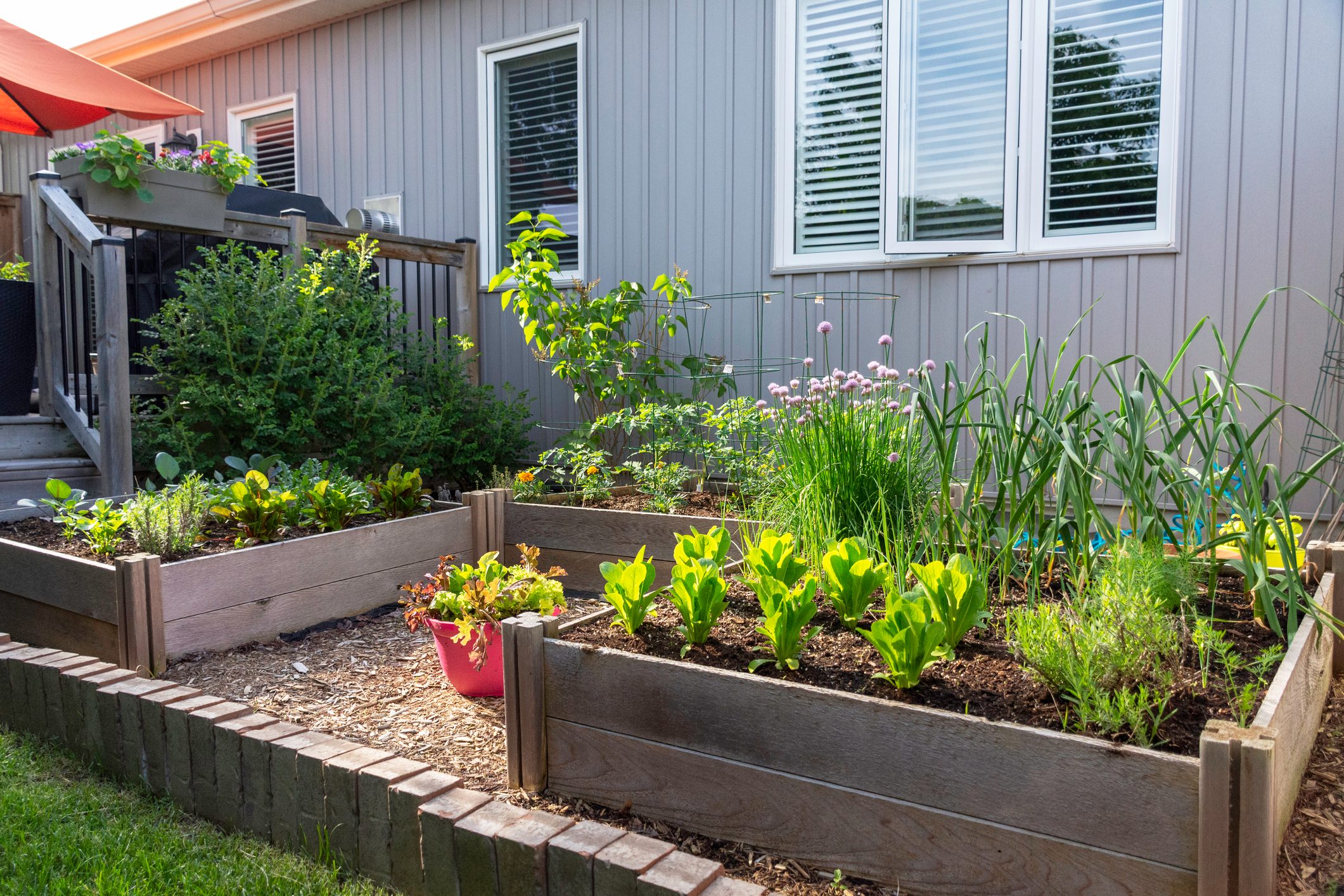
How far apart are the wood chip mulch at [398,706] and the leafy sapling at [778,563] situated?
1.86 ft

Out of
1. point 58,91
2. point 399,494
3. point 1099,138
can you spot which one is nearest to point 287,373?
point 399,494

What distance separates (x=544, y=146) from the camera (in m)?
5.96

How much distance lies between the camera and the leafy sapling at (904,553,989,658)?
1.86 m

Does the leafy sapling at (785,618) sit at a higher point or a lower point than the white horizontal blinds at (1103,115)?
lower

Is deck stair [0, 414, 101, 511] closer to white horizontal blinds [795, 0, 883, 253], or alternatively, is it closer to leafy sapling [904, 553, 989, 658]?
white horizontal blinds [795, 0, 883, 253]

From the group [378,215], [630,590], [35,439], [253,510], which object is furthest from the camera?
[378,215]

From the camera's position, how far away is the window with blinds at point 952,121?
171 inches

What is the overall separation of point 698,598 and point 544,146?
4.62 meters

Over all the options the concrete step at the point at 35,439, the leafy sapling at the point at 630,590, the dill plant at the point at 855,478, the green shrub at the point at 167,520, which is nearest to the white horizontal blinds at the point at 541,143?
the concrete step at the point at 35,439

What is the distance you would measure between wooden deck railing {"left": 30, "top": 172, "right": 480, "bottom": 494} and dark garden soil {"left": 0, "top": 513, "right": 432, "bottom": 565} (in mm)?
Result: 513

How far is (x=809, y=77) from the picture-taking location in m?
4.88

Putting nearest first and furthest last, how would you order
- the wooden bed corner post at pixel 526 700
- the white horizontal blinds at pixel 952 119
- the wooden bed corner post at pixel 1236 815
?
the wooden bed corner post at pixel 1236 815 < the wooden bed corner post at pixel 526 700 < the white horizontal blinds at pixel 952 119

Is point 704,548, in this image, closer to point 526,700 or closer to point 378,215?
point 526,700

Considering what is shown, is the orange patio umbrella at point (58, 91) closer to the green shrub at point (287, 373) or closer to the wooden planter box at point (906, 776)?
the green shrub at point (287, 373)
